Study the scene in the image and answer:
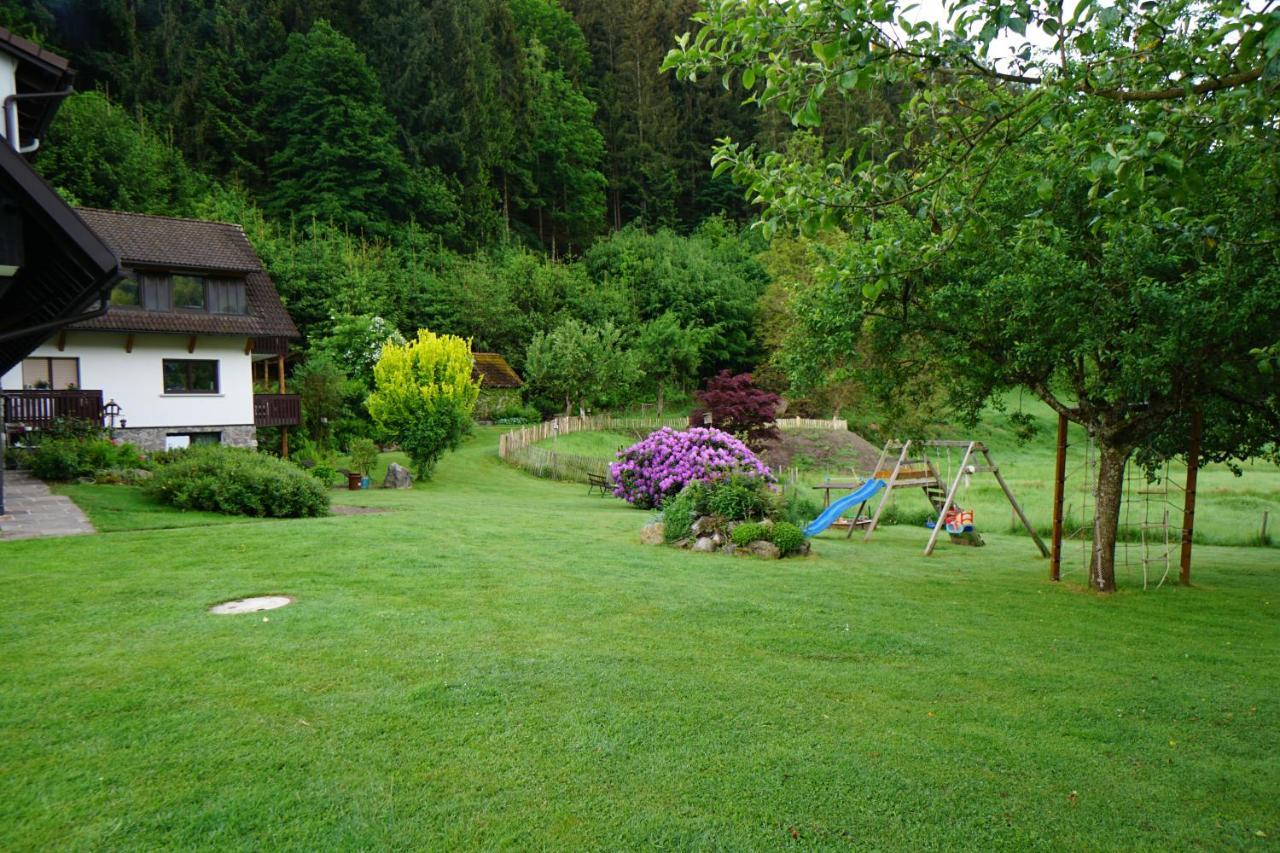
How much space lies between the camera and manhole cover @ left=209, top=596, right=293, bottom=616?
7.36 m

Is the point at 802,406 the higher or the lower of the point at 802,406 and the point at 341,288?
the lower

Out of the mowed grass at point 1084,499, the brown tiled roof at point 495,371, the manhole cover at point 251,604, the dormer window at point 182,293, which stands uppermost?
the dormer window at point 182,293

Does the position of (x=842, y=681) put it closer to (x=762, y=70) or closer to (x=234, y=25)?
(x=762, y=70)

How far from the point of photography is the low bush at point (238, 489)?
1403cm

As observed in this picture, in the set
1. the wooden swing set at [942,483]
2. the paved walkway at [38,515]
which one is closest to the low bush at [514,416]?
the paved walkway at [38,515]

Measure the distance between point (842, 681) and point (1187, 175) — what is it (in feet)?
13.5

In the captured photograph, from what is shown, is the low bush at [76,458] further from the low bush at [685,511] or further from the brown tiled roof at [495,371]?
the brown tiled roof at [495,371]

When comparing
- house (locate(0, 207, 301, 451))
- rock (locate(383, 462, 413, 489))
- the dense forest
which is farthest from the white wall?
the dense forest

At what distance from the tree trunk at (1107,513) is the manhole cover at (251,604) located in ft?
33.5

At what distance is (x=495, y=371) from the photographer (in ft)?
145

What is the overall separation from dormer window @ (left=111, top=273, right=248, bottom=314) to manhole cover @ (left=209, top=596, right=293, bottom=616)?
66.0ft

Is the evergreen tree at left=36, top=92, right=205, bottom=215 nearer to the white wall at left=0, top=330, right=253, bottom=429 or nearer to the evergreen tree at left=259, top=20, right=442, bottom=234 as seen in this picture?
the evergreen tree at left=259, top=20, right=442, bottom=234

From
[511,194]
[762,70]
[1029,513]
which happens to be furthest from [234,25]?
[762,70]

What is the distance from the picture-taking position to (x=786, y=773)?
176 inches
